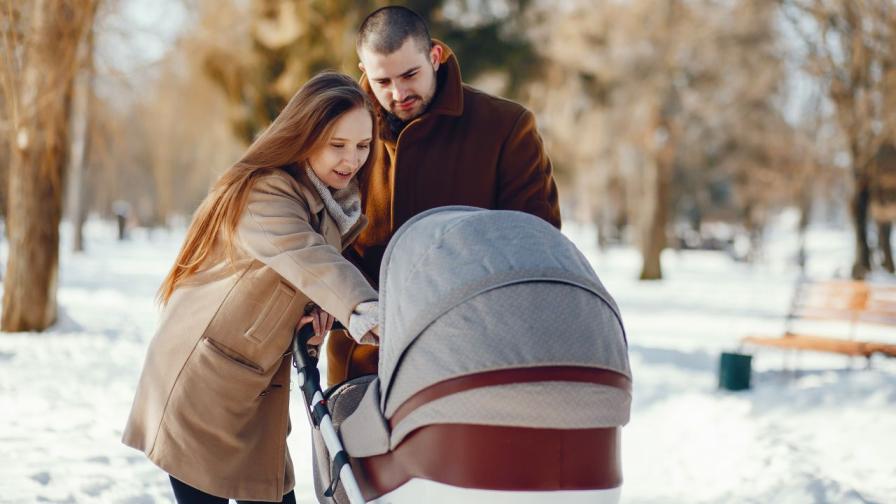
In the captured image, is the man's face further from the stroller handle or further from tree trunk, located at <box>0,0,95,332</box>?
tree trunk, located at <box>0,0,95,332</box>

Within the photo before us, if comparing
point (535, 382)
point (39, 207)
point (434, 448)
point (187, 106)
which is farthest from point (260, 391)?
point (187, 106)

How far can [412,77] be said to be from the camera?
352cm

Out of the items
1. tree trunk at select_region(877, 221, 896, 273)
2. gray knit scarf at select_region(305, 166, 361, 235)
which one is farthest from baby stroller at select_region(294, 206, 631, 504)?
tree trunk at select_region(877, 221, 896, 273)

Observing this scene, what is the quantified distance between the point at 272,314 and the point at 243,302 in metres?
0.10

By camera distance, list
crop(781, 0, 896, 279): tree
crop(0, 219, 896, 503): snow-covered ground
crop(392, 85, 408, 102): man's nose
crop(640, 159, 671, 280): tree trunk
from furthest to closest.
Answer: crop(640, 159, 671, 280): tree trunk < crop(781, 0, 896, 279): tree < crop(0, 219, 896, 503): snow-covered ground < crop(392, 85, 408, 102): man's nose

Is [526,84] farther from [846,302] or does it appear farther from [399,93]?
[399,93]

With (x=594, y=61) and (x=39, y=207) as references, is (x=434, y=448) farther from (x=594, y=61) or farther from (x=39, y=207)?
(x=594, y=61)

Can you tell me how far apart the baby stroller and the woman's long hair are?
0.62 m

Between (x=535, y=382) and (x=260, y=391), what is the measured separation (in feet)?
3.54

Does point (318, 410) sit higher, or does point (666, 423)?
point (318, 410)

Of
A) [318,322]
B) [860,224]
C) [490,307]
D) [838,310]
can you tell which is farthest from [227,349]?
[860,224]

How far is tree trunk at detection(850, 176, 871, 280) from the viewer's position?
22.1m

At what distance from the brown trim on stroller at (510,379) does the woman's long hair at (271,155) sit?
0.92 meters

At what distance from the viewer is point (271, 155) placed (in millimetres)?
2912
